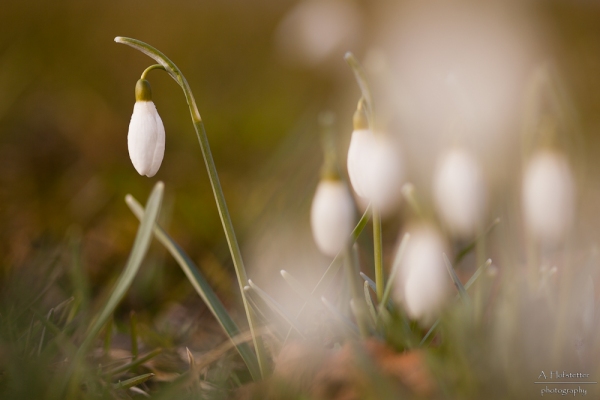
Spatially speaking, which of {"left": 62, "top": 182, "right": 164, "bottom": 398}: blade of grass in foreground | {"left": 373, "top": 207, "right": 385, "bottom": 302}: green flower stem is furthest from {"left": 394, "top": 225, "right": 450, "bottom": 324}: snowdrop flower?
{"left": 62, "top": 182, "right": 164, "bottom": 398}: blade of grass in foreground

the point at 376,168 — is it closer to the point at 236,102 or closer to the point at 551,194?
the point at 551,194

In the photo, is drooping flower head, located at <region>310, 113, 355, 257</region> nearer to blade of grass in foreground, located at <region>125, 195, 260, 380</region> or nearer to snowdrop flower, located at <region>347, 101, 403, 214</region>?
snowdrop flower, located at <region>347, 101, 403, 214</region>

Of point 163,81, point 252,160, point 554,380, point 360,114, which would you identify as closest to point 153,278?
point 360,114

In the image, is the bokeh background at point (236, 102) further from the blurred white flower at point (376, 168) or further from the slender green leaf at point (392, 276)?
the slender green leaf at point (392, 276)

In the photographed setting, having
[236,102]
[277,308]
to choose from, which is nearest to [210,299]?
[277,308]

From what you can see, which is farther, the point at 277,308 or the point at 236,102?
the point at 236,102

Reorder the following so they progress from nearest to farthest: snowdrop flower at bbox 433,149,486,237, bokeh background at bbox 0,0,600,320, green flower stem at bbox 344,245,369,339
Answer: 1. green flower stem at bbox 344,245,369,339
2. snowdrop flower at bbox 433,149,486,237
3. bokeh background at bbox 0,0,600,320

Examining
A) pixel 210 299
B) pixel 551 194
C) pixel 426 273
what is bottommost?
pixel 210 299
